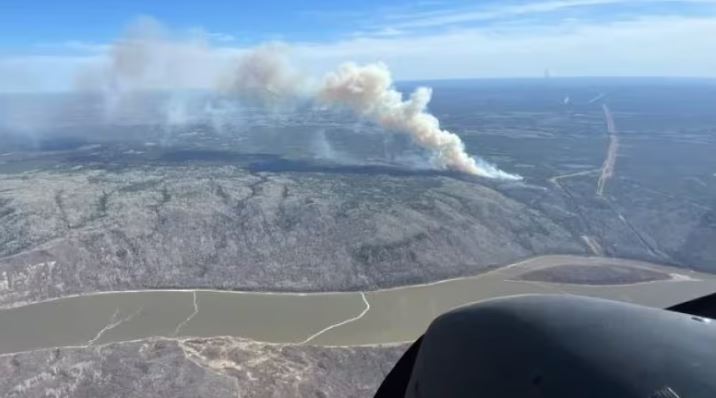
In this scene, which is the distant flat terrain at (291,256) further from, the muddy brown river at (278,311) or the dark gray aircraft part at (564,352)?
the dark gray aircraft part at (564,352)

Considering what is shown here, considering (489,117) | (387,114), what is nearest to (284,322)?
(387,114)

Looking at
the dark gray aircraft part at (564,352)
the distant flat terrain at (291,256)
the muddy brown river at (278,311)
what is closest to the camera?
the dark gray aircraft part at (564,352)

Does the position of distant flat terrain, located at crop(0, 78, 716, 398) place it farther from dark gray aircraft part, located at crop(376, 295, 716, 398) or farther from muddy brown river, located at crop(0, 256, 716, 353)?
dark gray aircraft part, located at crop(376, 295, 716, 398)

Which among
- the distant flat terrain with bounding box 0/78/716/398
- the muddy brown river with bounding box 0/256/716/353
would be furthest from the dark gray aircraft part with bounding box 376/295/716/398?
the muddy brown river with bounding box 0/256/716/353

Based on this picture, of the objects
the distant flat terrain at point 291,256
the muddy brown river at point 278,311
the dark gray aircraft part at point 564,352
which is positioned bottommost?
the muddy brown river at point 278,311

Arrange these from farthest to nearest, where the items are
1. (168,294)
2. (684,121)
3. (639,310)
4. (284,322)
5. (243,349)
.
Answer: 1. (684,121)
2. (168,294)
3. (284,322)
4. (243,349)
5. (639,310)

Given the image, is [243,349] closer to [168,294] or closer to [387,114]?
[168,294]

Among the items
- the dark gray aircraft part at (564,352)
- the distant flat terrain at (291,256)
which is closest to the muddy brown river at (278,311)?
the distant flat terrain at (291,256)

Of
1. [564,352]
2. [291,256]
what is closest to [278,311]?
[291,256]
